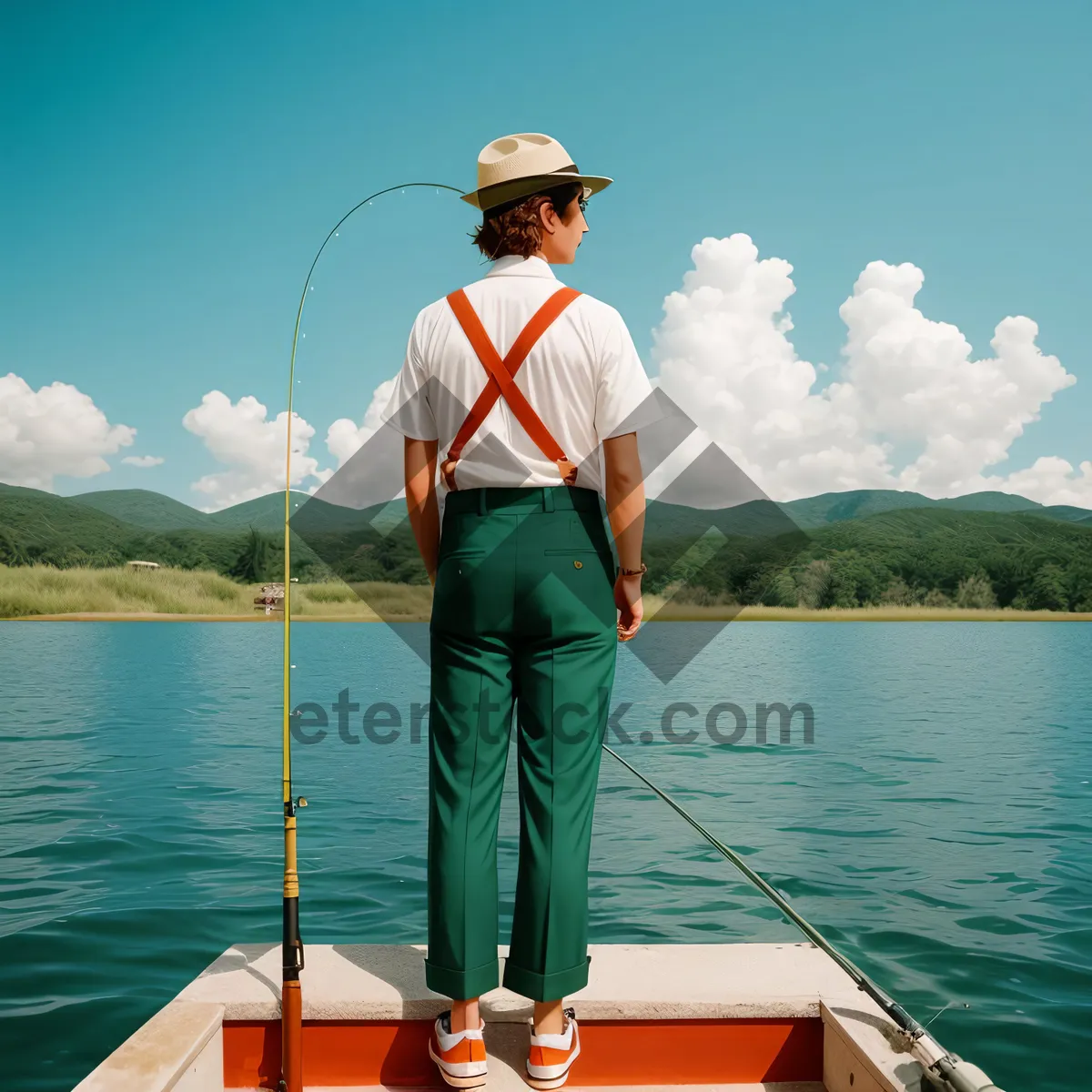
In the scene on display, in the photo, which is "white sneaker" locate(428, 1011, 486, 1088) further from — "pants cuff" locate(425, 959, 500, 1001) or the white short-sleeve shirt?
the white short-sleeve shirt

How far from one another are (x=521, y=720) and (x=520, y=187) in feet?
3.52

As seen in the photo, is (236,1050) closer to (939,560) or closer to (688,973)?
(688,973)

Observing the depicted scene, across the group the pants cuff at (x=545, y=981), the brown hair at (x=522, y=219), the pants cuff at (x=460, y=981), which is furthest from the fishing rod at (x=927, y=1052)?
the brown hair at (x=522, y=219)

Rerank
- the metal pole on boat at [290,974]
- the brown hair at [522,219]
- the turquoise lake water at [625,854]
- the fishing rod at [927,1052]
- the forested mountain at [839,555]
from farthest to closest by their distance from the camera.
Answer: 1. the forested mountain at [839,555]
2. the turquoise lake water at [625,854]
3. the brown hair at [522,219]
4. the metal pole on boat at [290,974]
5. the fishing rod at [927,1052]

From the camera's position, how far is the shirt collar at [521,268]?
6.73 ft

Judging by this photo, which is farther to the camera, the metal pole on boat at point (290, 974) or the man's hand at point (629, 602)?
the man's hand at point (629, 602)

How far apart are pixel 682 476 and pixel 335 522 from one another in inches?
54.7

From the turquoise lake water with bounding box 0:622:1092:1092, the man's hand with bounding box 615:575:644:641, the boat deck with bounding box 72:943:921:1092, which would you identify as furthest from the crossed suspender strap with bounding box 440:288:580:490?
the turquoise lake water with bounding box 0:622:1092:1092

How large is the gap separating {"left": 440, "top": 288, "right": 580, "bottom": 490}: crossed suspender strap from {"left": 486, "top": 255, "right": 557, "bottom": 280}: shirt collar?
8cm

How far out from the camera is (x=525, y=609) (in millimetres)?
1956

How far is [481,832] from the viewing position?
2.00 metres

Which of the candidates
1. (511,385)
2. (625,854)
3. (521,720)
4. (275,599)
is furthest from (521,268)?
(625,854)

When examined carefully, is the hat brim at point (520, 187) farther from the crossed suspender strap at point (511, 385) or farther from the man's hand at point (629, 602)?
the man's hand at point (629, 602)

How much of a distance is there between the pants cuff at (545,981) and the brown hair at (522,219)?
1422 mm
